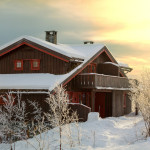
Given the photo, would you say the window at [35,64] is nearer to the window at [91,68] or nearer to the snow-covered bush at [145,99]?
the window at [91,68]

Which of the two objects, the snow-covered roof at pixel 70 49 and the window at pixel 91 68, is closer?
the snow-covered roof at pixel 70 49

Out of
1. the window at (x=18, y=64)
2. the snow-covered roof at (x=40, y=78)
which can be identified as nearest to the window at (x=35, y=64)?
the snow-covered roof at (x=40, y=78)

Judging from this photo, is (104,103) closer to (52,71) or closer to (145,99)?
(52,71)

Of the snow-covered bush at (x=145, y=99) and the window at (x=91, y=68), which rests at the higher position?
the window at (x=91, y=68)

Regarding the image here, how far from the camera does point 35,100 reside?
23.0 m

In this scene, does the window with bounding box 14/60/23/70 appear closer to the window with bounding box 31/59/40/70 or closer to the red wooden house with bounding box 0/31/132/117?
the red wooden house with bounding box 0/31/132/117

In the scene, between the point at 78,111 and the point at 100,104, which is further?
the point at 100,104

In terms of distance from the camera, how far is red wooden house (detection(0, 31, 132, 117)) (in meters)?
22.9

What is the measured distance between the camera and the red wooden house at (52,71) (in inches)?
901

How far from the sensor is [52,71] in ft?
80.1

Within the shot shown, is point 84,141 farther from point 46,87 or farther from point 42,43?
point 42,43

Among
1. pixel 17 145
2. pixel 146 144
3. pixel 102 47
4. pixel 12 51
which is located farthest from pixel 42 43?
pixel 146 144

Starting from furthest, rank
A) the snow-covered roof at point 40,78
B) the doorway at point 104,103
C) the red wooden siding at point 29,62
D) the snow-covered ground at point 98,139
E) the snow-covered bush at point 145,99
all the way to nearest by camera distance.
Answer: the doorway at point 104,103
the red wooden siding at point 29,62
the snow-covered roof at point 40,78
the snow-covered bush at point 145,99
the snow-covered ground at point 98,139

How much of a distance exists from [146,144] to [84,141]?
10.7 ft
